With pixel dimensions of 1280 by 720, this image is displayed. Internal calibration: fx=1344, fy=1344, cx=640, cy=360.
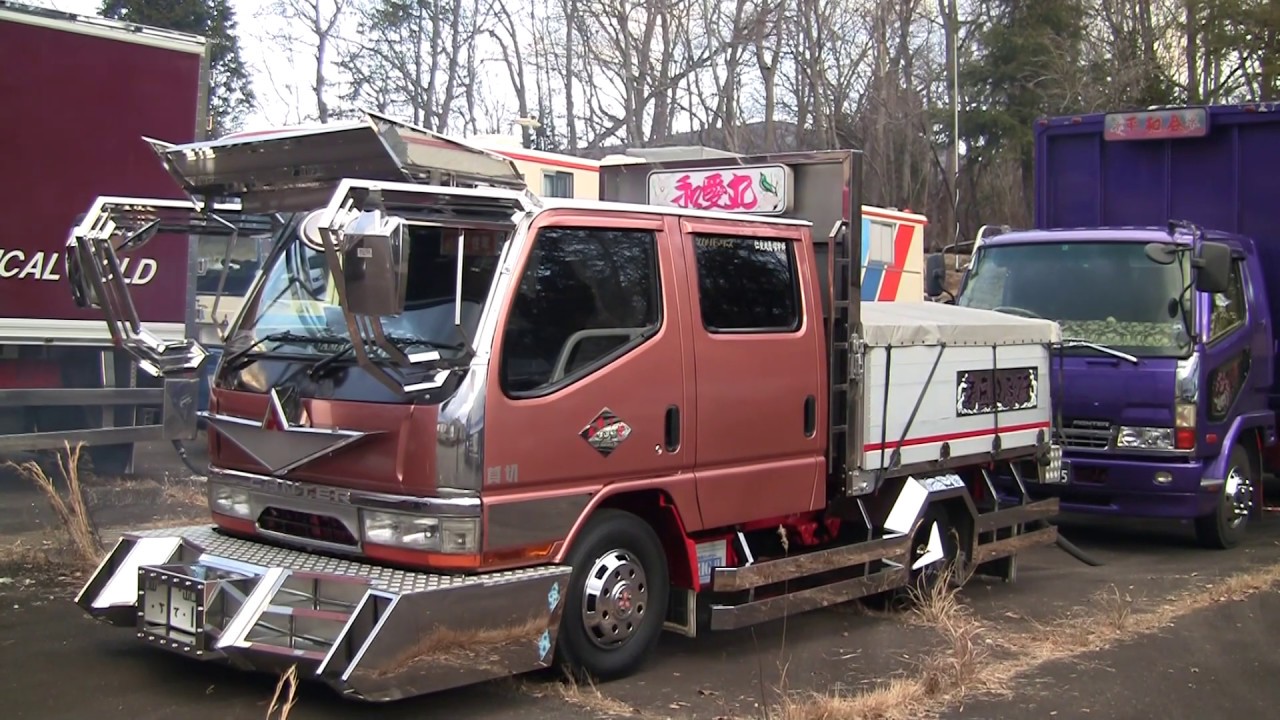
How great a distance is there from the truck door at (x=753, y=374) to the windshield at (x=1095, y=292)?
13.4ft

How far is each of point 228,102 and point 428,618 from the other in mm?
33582

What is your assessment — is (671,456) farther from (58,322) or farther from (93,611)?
(58,322)

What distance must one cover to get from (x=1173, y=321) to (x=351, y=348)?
699cm

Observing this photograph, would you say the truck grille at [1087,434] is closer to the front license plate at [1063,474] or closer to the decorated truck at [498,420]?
the front license plate at [1063,474]

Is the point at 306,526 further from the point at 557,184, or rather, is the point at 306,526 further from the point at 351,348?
the point at 557,184

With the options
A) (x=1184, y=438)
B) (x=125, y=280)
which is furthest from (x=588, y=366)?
(x=1184, y=438)

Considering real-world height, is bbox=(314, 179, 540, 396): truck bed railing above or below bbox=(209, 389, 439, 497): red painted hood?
above

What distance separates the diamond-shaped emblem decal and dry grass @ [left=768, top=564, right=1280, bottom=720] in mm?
1369

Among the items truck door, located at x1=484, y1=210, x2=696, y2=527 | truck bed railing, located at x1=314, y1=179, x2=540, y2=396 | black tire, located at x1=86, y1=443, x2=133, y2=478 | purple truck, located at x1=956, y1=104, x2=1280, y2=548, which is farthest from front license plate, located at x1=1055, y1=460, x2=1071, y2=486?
black tire, located at x1=86, y1=443, x2=133, y2=478

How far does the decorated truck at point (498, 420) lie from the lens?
5.53 metres

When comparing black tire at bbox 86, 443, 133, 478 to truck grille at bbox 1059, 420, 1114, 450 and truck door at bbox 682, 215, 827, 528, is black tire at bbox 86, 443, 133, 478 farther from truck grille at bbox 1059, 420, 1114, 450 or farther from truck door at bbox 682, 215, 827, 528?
truck grille at bbox 1059, 420, 1114, 450

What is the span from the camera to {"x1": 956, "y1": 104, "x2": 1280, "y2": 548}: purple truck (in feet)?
33.5

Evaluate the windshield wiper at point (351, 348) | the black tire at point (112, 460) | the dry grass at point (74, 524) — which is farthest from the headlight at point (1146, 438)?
the black tire at point (112, 460)

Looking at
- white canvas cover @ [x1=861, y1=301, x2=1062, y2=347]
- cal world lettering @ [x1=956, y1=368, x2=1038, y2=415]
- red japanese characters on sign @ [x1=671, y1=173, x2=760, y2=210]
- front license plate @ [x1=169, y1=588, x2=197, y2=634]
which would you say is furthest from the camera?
cal world lettering @ [x1=956, y1=368, x2=1038, y2=415]
